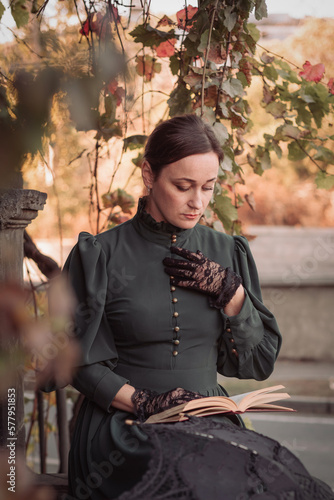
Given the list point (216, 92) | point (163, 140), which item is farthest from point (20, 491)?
point (216, 92)

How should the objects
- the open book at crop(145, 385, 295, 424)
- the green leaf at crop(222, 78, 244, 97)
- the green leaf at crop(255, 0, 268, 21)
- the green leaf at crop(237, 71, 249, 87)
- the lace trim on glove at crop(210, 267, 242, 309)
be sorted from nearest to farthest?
the open book at crop(145, 385, 295, 424) < the lace trim on glove at crop(210, 267, 242, 309) < the green leaf at crop(255, 0, 268, 21) < the green leaf at crop(222, 78, 244, 97) < the green leaf at crop(237, 71, 249, 87)

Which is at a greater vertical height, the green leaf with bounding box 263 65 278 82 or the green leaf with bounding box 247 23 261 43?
the green leaf with bounding box 247 23 261 43

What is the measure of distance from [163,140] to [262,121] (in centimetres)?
1357

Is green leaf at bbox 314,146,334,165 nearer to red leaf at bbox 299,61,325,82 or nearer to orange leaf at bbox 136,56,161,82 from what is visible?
red leaf at bbox 299,61,325,82

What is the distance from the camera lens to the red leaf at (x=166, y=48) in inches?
104

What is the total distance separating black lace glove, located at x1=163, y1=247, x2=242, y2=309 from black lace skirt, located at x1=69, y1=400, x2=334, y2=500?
454 millimetres

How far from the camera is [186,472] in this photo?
1.40 m

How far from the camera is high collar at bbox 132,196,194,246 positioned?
2.12 meters

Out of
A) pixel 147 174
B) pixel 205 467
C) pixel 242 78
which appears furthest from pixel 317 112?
pixel 205 467

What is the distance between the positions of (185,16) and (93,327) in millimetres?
1411

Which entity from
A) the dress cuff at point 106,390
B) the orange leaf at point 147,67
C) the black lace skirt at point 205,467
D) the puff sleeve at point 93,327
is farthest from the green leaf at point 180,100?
the black lace skirt at point 205,467

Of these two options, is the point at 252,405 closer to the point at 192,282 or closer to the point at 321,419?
the point at 192,282

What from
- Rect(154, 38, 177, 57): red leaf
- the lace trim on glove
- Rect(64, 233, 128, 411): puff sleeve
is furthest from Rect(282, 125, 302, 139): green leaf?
Rect(64, 233, 128, 411): puff sleeve

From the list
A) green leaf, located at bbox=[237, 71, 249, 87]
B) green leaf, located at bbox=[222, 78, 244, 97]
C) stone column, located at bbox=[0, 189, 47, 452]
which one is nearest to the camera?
stone column, located at bbox=[0, 189, 47, 452]
